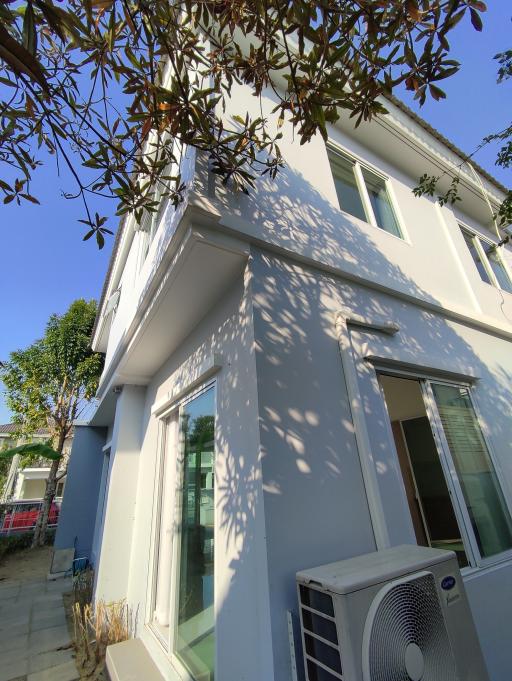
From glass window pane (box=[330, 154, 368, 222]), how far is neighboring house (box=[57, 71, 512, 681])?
1.3 inches

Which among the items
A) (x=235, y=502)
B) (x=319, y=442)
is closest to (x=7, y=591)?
(x=235, y=502)

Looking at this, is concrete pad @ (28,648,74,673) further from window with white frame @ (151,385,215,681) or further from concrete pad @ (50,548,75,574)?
concrete pad @ (50,548,75,574)

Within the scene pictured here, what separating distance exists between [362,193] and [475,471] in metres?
3.84

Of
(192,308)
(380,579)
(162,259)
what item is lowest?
(380,579)

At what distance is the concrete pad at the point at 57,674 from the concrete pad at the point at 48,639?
571 mm

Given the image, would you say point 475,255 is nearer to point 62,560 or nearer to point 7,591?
point 62,560

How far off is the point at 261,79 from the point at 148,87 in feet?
2.59

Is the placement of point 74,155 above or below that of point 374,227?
below

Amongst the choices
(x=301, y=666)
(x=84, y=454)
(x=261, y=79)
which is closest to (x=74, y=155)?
(x=261, y=79)

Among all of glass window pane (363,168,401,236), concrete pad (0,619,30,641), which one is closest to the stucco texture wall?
concrete pad (0,619,30,641)

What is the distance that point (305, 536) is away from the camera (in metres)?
2.03

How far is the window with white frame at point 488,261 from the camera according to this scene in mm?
6098

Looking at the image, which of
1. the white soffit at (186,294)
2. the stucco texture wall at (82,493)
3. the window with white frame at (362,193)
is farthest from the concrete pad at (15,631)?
the window with white frame at (362,193)

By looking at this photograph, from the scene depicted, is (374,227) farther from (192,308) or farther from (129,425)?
(129,425)
